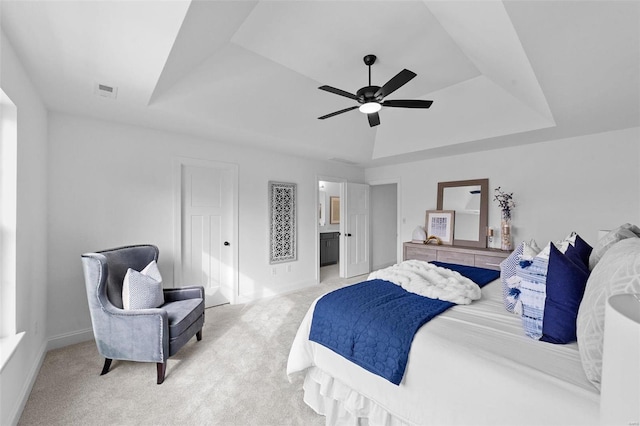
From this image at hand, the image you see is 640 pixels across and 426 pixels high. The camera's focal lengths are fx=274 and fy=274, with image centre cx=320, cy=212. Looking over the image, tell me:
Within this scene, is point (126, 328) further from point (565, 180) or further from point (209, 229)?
point (565, 180)

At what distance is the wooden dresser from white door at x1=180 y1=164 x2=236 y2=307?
291cm

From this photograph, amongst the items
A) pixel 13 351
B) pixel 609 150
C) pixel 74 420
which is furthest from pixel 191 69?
pixel 609 150

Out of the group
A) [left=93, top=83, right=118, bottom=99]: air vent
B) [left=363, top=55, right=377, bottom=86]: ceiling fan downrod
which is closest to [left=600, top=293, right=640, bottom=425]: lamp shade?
[left=363, top=55, right=377, bottom=86]: ceiling fan downrod

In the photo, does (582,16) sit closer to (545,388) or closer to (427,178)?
(545,388)

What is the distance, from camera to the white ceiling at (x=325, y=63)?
1.59 metres

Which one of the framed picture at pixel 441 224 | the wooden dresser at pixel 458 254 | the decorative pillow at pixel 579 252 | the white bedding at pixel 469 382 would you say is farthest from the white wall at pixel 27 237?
the framed picture at pixel 441 224

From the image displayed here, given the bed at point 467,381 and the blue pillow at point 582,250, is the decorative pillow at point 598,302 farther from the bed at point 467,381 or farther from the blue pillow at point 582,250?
the blue pillow at point 582,250

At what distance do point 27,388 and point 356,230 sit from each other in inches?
181

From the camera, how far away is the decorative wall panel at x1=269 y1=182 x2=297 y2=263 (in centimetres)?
Result: 434

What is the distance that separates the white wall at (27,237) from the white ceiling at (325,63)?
0.21m

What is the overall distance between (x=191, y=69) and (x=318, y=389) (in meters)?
2.86

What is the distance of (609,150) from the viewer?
3.27 m

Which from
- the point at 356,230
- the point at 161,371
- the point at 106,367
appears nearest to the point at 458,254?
the point at 356,230

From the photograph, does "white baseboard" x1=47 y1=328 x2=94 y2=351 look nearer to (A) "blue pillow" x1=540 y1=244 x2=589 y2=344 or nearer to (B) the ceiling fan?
(B) the ceiling fan
